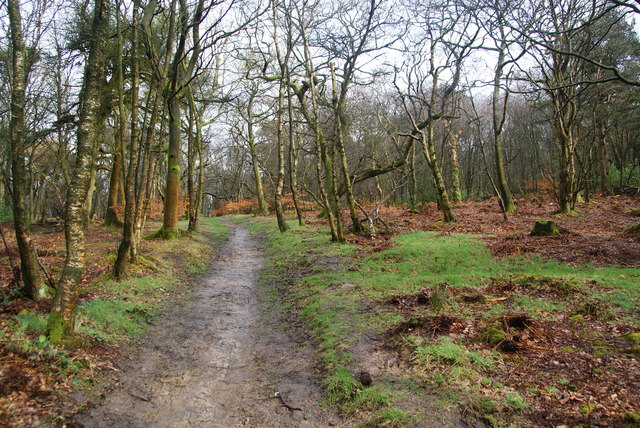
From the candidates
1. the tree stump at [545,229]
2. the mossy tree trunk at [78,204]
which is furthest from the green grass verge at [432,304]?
the mossy tree trunk at [78,204]

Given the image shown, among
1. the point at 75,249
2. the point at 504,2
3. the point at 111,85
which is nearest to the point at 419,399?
the point at 75,249

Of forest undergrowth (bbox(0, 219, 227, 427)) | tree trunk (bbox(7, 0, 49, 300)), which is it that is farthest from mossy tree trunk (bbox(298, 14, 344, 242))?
tree trunk (bbox(7, 0, 49, 300))

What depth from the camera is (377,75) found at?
52.5 ft

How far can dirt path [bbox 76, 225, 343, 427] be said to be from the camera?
4070 mm

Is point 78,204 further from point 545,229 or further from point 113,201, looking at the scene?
point 113,201

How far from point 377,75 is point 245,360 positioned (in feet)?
45.0

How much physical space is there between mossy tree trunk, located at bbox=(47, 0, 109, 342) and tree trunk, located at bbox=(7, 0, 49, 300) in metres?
1.19

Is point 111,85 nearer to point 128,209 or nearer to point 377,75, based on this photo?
point 128,209

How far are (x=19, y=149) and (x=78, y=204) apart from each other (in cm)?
175

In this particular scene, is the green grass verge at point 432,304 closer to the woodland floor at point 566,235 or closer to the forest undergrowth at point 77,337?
the woodland floor at point 566,235

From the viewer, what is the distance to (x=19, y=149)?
586 cm

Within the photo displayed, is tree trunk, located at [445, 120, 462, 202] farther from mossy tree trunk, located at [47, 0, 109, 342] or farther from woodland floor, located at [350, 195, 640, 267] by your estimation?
mossy tree trunk, located at [47, 0, 109, 342]

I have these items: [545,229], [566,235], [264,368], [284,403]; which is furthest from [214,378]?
[566,235]

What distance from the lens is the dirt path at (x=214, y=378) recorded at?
13.4 feet
